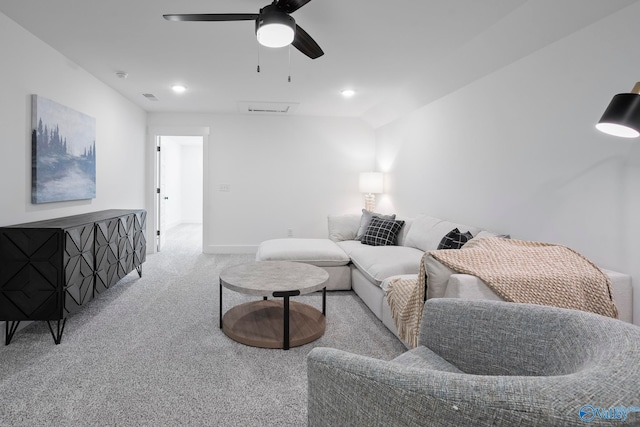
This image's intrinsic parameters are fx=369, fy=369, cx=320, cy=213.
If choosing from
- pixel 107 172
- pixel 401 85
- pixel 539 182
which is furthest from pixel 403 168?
pixel 107 172

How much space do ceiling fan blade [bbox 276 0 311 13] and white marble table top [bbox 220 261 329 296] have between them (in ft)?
5.61

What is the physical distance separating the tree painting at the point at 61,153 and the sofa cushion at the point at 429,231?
3470 millimetres

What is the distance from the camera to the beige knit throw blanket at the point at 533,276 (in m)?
1.80

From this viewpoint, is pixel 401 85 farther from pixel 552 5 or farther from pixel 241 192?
pixel 241 192

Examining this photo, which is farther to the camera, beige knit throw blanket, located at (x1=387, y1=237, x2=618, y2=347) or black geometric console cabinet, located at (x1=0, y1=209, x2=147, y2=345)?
black geometric console cabinet, located at (x1=0, y1=209, x2=147, y2=345)

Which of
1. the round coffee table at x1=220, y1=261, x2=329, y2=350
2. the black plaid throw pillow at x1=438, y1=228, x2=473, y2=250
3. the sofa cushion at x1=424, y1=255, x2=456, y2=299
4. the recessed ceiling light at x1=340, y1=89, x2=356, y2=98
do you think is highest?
the recessed ceiling light at x1=340, y1=89, x2=356, y2=98

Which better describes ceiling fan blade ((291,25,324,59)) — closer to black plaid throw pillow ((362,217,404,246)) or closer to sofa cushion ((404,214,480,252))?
sofa cushion ((404,214,480,252))

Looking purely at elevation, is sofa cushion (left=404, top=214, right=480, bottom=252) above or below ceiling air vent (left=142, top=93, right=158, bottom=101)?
below

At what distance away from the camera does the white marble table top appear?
2516 millimetres

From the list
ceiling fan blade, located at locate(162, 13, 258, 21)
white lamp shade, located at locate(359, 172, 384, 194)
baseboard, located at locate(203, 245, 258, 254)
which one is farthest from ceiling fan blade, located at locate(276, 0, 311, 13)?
baseboard, located at locate(203, 245, 258, 254)

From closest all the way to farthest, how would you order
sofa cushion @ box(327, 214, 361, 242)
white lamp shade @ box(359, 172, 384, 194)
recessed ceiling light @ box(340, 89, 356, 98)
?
recessed ceiling light @ box(340, 89, 356, 98), sofa cushion @ box(327, 214, 361, 242), white lamp shade @ box(359, 172, 384, 194)

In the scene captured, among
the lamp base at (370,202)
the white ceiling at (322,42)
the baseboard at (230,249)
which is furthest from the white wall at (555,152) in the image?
the baseboard at (230,249)

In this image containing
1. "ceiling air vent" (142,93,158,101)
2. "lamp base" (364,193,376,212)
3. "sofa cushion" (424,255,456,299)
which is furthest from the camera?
"lamp base" (364,193,376,212)

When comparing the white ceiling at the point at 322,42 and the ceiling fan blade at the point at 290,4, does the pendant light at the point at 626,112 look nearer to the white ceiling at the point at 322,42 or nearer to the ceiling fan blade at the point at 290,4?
the white ceiling at the point at 322,42
